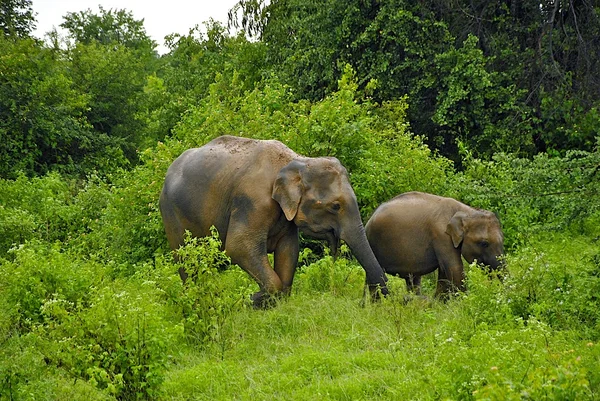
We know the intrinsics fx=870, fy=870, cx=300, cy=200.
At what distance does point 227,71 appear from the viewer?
80.9 ft

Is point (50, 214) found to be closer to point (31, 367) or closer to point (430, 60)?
point (430, 60)

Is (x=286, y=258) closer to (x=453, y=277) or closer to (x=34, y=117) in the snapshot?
(x=453, y=277)

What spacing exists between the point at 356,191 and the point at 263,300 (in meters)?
3.82

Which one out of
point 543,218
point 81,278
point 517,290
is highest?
point 81,278

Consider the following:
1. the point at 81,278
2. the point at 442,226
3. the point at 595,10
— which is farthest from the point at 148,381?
the point at 595,10

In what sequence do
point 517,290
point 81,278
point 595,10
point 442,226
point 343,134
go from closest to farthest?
point 517,290 < point 81,278 < point 442,226 < point 343,134 < point 595,10

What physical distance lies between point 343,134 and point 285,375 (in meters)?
6.75

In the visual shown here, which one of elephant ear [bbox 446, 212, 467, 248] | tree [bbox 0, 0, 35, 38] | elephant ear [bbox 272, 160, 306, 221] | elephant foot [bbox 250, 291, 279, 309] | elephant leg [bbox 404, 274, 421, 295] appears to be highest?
tree [bbox 0, 0, 35, 38]

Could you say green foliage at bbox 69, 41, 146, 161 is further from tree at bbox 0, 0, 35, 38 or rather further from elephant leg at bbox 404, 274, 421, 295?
elephant leg at bbox 404, 274, 421, 295

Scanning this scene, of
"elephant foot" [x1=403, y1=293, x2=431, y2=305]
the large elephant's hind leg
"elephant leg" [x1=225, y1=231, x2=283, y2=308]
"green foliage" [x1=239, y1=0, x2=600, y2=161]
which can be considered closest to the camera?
"elephant foot" [x1=403, y1=293, x2=431, y2=305]

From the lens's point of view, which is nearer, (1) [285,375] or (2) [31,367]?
(2) [31,367]

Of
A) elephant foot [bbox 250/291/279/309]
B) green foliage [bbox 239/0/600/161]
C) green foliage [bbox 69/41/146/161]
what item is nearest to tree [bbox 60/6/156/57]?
green foliage [bbox 69/41/146/161]

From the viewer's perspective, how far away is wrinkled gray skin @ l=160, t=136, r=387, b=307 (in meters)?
8.77

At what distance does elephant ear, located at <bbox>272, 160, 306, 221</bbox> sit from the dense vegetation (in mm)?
905
